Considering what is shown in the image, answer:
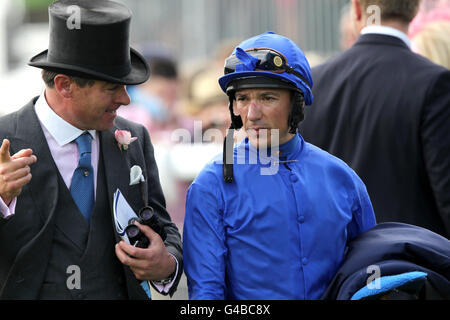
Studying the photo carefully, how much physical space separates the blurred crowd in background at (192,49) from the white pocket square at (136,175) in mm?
471

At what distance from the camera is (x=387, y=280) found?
3.43 m

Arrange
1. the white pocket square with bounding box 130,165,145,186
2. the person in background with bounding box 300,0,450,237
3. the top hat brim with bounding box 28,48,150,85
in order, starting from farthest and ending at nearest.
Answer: the person in background with bounding box 300,0,450,237 → the white pocket square with bounding box 130,165,145,186 → the top hat brim with bounding box 28,48,150,85

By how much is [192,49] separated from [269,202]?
866 cm

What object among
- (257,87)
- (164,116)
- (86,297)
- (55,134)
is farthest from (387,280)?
(164,116)

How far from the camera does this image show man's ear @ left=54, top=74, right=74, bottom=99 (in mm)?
3760

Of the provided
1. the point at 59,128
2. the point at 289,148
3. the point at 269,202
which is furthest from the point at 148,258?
the point at 289,148

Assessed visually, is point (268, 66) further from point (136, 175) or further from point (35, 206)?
point (35, 206)

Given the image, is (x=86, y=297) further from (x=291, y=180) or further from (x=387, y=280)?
(x=387, y=280)

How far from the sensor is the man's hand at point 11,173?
10.9 ft

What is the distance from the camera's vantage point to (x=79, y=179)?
12.2 feet

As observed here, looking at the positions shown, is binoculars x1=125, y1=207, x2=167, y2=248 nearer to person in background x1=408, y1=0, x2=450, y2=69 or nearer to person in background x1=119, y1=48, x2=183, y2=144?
person in background x1=408, y1=0, x2=450, y2=69

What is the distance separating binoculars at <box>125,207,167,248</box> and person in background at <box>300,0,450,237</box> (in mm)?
1368
